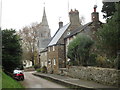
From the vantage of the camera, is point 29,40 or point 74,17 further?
point 29,40

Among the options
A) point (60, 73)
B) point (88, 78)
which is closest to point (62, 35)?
point (60, 73)

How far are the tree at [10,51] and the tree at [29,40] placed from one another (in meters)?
35.5

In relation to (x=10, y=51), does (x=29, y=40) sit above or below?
above

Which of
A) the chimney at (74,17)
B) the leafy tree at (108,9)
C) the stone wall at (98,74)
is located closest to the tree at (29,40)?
the chimney at (74,17)

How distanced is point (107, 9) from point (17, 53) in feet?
41.6

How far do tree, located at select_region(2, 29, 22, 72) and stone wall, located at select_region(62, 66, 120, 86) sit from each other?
7497 mm

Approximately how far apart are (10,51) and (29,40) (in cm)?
3735

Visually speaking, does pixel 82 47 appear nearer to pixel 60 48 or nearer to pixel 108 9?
pixel 108 9

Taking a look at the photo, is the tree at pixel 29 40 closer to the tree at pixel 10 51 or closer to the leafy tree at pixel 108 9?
the tree at pixel 10 51

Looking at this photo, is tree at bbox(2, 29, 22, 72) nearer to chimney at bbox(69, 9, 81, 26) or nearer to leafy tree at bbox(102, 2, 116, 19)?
leafy tree at bbox(102, 2, 116, 19)

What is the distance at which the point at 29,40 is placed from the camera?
62.6m

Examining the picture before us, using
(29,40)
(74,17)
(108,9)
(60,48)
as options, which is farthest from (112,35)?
(29,40)

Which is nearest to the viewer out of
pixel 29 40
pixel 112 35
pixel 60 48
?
pixel 112 35

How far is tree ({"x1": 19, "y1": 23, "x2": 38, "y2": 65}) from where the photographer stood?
62625mm
